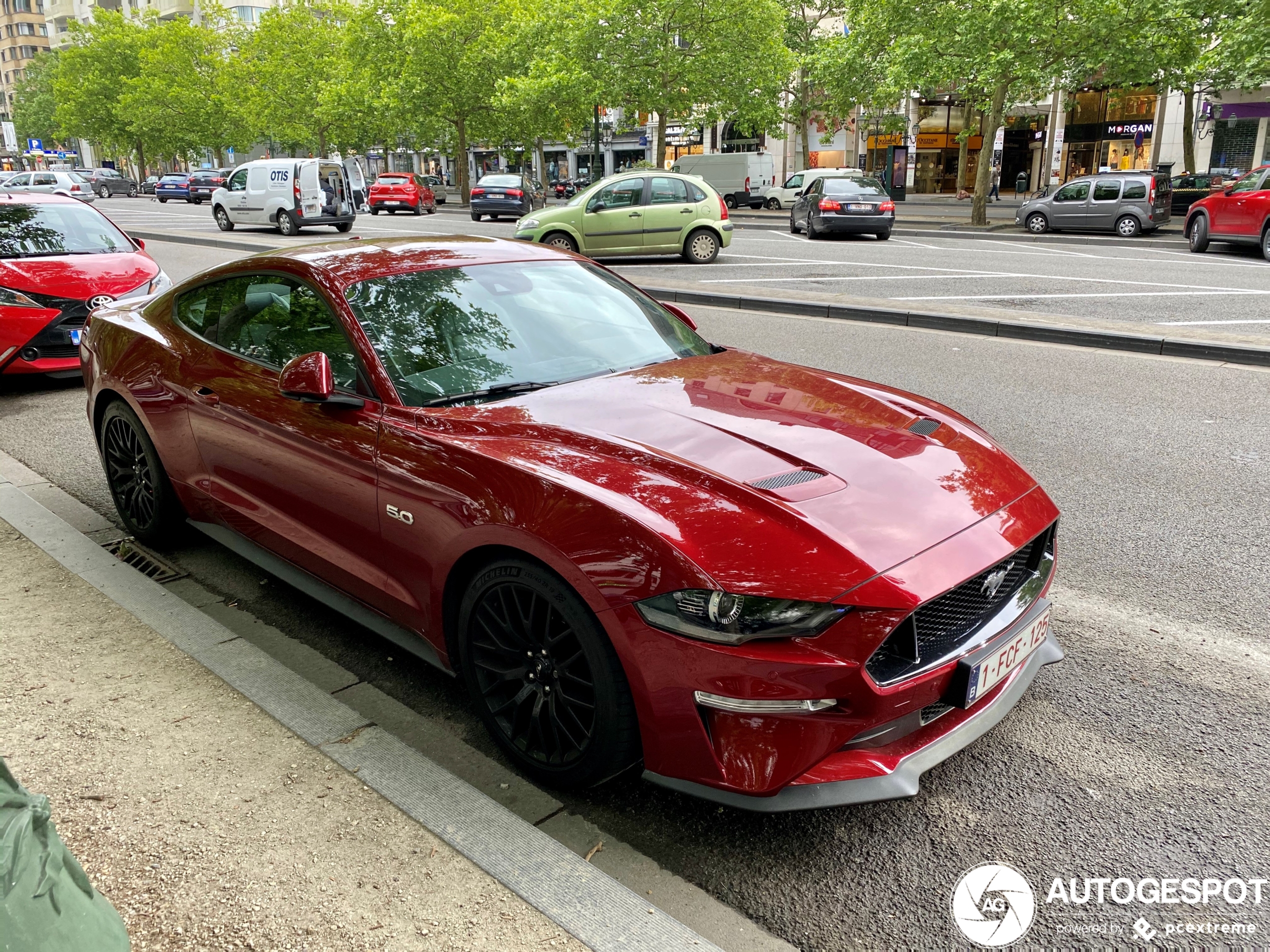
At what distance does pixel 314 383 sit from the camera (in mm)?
3188

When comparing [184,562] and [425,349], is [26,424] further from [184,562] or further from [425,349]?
[425,349]

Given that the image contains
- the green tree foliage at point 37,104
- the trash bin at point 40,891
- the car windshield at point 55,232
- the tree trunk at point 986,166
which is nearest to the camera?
the trash bin at point 40,891

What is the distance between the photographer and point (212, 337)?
4.12 m

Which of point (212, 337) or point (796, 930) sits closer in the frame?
point (796, 930)

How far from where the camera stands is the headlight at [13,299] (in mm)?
7828

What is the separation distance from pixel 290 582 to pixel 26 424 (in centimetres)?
488

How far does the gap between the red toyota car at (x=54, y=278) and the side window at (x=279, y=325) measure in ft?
12.6

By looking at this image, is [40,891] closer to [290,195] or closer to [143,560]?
[143,560]

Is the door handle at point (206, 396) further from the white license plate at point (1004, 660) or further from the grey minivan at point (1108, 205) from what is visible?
the grey minivan at point (1108, 205)

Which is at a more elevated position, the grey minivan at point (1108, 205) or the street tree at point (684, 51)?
the street tree at point (684, 51)

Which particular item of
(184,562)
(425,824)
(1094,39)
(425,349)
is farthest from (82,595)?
(1094,39)

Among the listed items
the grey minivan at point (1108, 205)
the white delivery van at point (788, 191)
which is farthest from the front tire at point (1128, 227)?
the white delivery van at point (788, 191)

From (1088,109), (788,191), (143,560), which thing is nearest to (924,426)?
(143,560)

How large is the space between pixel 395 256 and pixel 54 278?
19.0 ft
